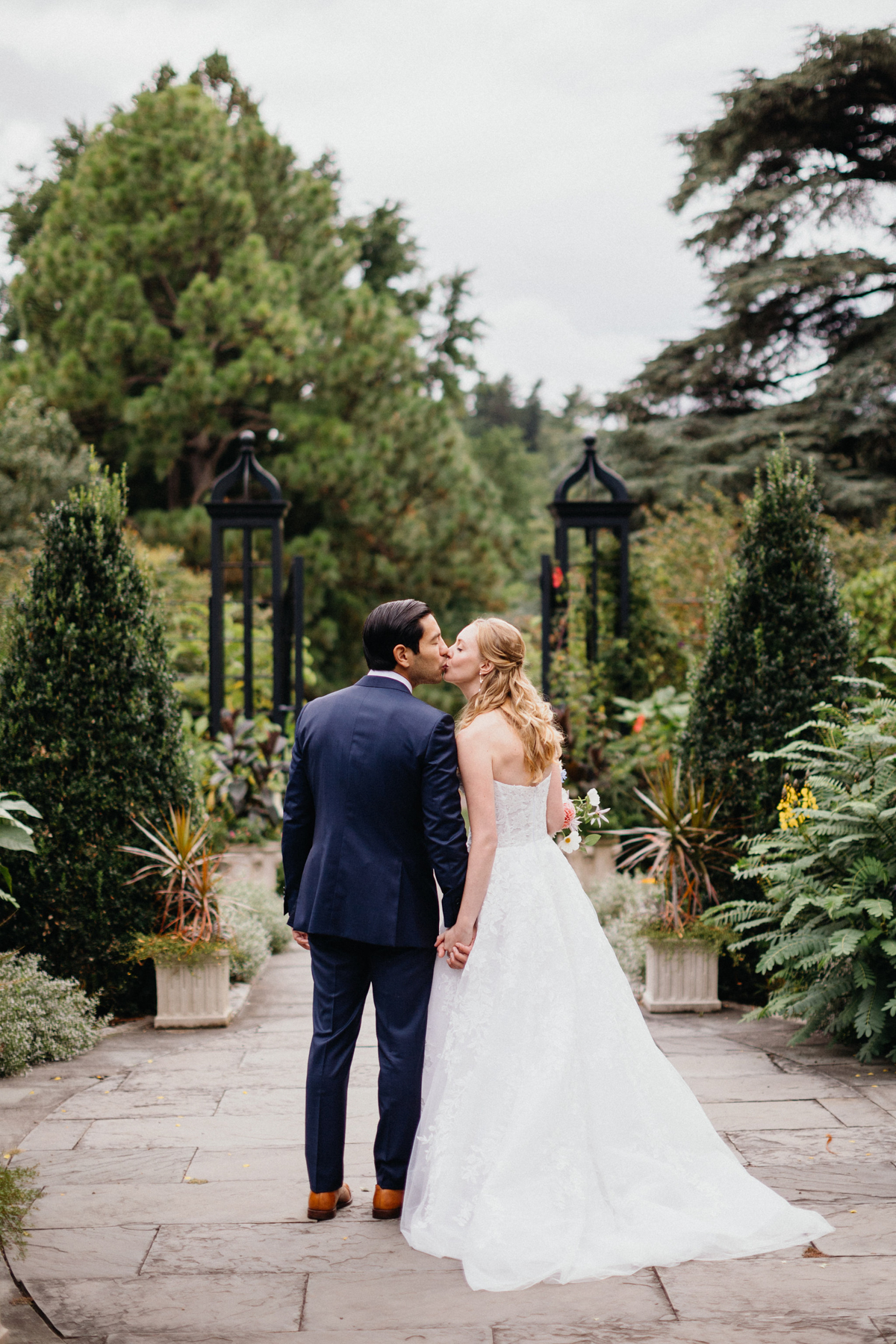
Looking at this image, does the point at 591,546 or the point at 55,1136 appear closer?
the point at 55,1136

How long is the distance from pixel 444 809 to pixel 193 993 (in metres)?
2.95

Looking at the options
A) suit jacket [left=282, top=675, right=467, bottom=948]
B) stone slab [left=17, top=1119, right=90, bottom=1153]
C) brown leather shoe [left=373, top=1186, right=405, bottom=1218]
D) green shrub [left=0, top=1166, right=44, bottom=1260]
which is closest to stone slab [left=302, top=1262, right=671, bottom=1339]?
brown leather shoe [left=373, top=1186, right=405, bottom=1218]

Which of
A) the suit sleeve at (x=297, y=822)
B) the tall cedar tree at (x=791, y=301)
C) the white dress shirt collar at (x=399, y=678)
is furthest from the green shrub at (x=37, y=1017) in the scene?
the tall cedar tree at (x=791, y=301)

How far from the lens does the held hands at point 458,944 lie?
3195 mm

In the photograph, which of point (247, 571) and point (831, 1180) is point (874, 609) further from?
point (831, 1180)

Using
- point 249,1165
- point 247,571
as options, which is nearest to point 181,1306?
point 249,1165

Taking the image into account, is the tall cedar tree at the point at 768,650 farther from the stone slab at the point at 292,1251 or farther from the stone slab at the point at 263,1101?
the stone slab at the point at 292,1251

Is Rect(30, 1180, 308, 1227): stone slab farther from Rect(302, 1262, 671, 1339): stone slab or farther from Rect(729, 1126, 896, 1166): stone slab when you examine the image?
Rect(729, 1126, 896, 1166): stone slab

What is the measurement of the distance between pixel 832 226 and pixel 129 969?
17.9 meters

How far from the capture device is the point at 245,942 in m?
6.52

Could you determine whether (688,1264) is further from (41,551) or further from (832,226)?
(832,226)

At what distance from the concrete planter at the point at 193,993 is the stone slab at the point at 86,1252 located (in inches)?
90.7

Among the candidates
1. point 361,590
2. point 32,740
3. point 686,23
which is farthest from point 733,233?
point 32,740

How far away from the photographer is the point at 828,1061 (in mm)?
4812
